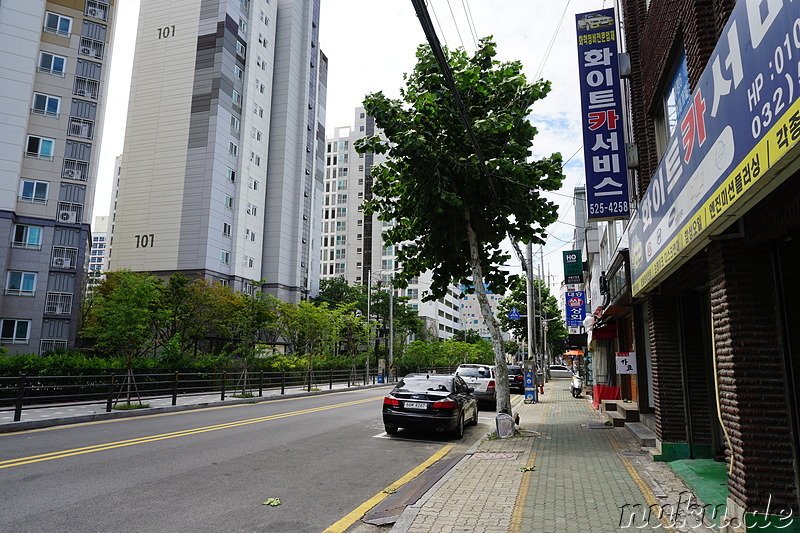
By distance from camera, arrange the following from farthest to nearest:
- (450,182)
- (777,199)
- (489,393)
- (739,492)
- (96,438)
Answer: (489,393) → (450,182) → (96,438) → (739,492) → (777,199)

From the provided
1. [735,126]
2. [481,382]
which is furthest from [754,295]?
[481,382]

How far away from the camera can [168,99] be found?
165 feet

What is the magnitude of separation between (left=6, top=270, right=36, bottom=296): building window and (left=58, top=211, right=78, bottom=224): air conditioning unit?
4333 millimetres

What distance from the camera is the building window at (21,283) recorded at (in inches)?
1347

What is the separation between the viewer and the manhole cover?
9.34m

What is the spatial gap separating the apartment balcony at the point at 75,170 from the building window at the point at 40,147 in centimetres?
110

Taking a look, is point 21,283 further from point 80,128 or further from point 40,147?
point 80,128

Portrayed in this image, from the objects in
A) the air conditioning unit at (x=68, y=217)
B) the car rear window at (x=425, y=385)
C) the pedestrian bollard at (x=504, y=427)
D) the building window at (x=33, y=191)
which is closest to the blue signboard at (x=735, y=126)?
the pedestrian bollard at (x=504, y=427)

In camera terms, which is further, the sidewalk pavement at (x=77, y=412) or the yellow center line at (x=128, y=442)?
the sidewalk pavement at (x=77, y=412)

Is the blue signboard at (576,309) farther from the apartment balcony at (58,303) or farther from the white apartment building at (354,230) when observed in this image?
the white apartment building at (354,230)

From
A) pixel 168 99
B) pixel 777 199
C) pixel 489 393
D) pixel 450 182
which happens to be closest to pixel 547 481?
pixel 777 199

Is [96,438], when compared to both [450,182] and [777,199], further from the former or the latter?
[777,199]

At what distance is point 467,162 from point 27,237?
35.5m

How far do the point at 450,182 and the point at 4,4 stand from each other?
130ft
